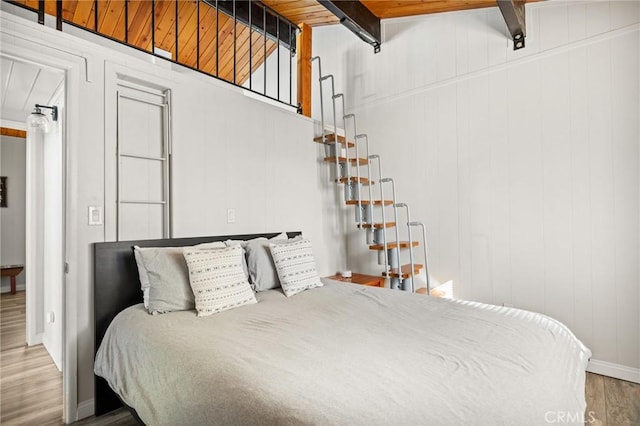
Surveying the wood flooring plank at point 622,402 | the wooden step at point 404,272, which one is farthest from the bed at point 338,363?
the wooden step at point 404,272

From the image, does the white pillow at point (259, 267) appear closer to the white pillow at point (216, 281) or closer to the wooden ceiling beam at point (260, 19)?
the white pillow at point (216, 281)

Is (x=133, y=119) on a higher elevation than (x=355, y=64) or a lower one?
lower

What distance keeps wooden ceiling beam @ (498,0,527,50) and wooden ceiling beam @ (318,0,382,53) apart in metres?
1.28

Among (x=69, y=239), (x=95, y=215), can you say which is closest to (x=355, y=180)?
(x=95, y=215)

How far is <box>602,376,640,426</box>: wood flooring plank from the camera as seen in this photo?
204cm

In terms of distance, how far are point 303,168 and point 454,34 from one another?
79.6 inches

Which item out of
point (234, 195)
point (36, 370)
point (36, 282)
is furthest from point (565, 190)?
point (36, 282)

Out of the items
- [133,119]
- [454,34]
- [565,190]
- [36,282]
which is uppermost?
[454,34]

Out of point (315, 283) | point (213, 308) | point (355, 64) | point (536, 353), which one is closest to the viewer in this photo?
point (536, 353)

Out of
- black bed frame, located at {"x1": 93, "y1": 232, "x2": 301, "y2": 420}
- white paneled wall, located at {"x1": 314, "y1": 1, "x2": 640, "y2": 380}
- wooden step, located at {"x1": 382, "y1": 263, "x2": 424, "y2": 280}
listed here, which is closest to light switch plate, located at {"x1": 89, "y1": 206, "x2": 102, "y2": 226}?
black bed frame, located at {"x1": 93, "y1": 232, "x2": 301, "y2": 420}

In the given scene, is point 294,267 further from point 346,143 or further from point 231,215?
point 346,143

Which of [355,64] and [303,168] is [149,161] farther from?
[355,64]

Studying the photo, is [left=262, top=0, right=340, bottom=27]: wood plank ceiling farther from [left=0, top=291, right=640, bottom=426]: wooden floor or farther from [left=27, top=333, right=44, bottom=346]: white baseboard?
[left=27, top=333, right=44, bottom=346]: white baseboard

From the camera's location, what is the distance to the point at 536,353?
138 cm
